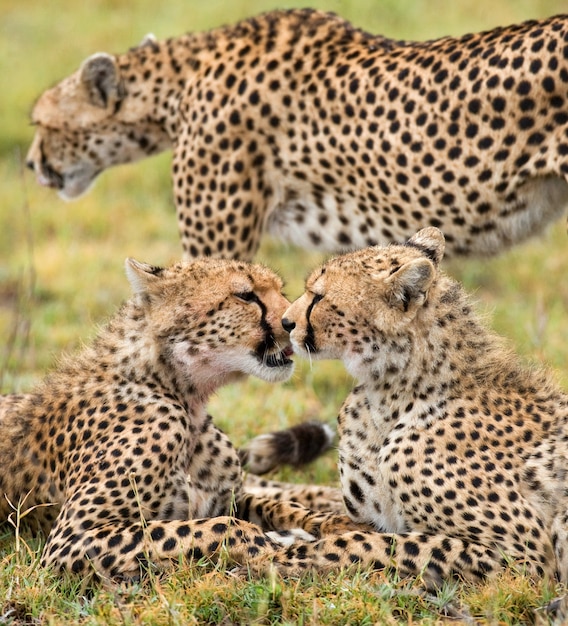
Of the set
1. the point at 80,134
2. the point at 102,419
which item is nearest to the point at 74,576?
the point at 102,419

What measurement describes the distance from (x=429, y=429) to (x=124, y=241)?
5.09 m

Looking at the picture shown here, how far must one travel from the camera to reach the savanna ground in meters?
3.60

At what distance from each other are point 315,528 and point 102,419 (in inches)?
32.9

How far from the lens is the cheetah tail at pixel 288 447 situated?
514 centimetres

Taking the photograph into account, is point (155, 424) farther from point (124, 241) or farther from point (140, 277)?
point (124, 241)

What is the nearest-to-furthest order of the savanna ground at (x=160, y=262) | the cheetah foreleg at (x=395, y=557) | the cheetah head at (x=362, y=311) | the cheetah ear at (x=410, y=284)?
1. the savanna ground at (x=160, y=262)
2. the cheetah foreleg at (x=395, y=557)
3. the cheetah ear at (x=410, y=284)
4. the cheetah head at (x=362, y=311)

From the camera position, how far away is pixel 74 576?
3.90 meters

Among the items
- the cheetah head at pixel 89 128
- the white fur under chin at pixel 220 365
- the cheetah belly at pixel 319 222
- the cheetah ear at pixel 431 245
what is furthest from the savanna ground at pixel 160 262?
the cheetah ear at pixel 431 245

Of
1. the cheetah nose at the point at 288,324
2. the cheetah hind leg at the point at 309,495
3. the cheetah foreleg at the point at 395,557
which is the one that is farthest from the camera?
the cheetah hind leg at the point at 309,495

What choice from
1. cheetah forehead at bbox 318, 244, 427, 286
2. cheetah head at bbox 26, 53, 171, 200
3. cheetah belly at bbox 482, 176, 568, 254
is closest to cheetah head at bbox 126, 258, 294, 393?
cheetah forehead at bbox 318, 244, 427, 286

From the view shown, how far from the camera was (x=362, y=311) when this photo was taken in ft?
13.4

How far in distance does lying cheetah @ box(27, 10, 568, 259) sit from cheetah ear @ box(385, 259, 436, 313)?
1.21m

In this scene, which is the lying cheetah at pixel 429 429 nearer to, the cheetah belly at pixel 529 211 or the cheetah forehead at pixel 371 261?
the cheetah forehead at pixel 371 261

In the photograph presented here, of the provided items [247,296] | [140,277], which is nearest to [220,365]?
[247,296]
